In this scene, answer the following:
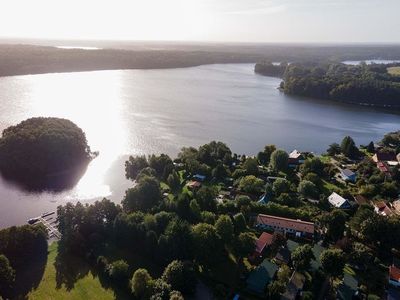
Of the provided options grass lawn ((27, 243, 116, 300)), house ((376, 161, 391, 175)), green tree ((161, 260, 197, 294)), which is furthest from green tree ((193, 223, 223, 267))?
house ((376, 161, 391, 175))

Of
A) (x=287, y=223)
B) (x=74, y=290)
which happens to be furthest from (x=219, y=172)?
(x=74, y=290)

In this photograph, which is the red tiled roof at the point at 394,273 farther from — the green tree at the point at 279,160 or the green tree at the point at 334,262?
the green tree at the point at 279,160

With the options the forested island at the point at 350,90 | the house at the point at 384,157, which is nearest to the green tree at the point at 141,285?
the house at the point at 384,157

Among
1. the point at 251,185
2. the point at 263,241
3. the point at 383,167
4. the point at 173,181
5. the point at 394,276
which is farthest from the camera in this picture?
the point at 383,167

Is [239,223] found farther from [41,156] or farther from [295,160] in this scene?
[41,156]

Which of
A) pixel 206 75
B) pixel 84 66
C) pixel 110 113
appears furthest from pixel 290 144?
pixel 84 66

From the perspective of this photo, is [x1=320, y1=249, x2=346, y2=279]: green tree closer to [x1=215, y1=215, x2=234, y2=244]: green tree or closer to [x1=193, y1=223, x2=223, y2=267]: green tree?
[x1=215, y1=215, x2=234, y2=244]: green tree
